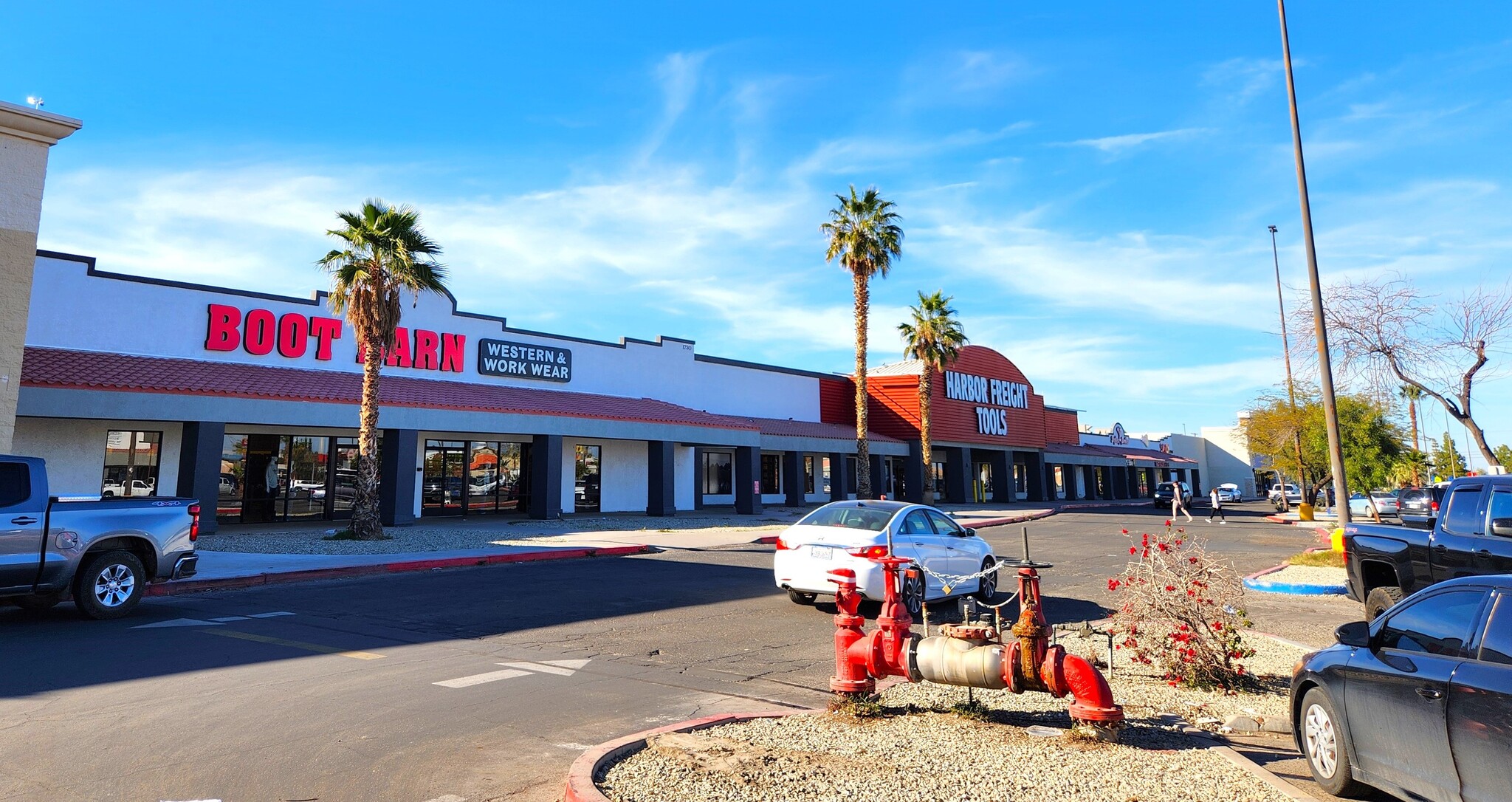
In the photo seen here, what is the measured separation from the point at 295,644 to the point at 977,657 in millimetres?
7187

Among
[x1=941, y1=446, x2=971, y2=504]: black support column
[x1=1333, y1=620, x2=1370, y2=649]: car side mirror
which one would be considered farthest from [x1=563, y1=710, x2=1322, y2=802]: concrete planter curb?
[x1=941, y1=446, x2=971, y2=504]: black support column

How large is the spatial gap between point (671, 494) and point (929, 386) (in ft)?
56.4

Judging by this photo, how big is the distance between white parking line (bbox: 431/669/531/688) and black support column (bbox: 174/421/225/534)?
53.8 ft

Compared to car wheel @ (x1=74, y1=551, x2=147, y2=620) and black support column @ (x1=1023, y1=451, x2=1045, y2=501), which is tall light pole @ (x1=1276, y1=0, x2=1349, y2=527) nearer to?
car wheel @ (x1=74, y1=551, x2=147, y2=620)

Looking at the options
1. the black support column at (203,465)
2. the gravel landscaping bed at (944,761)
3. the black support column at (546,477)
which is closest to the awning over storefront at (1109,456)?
the black support column at (546,477)

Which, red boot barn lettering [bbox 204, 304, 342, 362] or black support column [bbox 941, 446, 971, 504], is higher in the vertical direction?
red boot barn lettering [bbox 204, 304, 342, 362]

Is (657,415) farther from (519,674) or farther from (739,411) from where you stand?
(519,674)

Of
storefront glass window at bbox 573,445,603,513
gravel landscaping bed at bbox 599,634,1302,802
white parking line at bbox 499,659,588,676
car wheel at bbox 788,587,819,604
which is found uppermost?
storefront glass window at bbox 573,445,603,513

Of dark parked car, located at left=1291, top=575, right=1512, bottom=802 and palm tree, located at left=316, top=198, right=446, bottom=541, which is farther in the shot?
palm tree, located at left=316, top=198, right=446, bottom=541

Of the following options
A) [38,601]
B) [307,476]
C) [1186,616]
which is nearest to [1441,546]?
[1186,616]

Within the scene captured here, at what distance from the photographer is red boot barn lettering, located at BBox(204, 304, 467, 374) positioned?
79.0 feet

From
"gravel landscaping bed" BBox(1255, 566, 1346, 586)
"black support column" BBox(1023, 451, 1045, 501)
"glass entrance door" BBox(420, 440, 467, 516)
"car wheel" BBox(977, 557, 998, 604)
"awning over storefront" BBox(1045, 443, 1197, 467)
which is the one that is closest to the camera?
"car wheel" BBox(977, 557, 998, 604)

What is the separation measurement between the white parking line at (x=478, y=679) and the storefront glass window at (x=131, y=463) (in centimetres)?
1895

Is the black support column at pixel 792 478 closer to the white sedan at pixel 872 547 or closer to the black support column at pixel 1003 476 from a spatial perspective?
the black support column at pixel 1003 476
